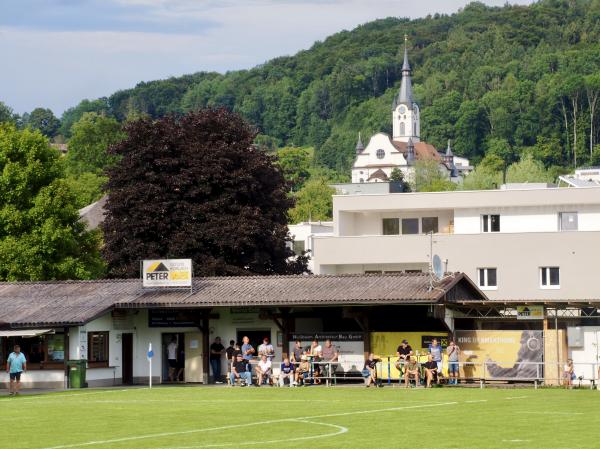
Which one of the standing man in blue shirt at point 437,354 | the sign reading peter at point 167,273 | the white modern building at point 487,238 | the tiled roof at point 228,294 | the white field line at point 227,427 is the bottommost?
the white field line at point 227,427

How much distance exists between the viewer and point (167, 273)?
49375mm

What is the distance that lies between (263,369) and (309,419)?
655 inches

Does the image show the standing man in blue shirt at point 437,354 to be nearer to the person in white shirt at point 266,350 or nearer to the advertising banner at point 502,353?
the advertising banner at point 502,353

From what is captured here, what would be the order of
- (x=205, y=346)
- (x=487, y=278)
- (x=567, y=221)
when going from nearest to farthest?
(x=205, y=346) < (x=487, y=278) < (x=567, y=221)

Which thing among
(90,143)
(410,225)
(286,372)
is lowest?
(286,372)

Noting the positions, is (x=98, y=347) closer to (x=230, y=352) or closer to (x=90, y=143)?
(x=230, y=352)

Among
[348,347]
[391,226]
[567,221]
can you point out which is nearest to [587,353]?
[348,347]

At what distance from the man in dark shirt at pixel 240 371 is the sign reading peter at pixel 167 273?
5.01 m

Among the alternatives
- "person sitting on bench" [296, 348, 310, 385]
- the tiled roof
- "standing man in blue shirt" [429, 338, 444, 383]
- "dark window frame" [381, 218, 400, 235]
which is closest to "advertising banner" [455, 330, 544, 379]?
"standing man in blue shirt" [429, 338, 444, 383]

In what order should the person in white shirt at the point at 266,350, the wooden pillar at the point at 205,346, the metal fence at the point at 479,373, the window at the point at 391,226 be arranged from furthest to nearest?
1. the window at the point at 391,226
2. the wooden pillar at the point at 205,346
3. the person in white shirt at the point at 266,350
4. the metal fence at the point at 479,373

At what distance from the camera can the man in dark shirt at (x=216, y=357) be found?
159ft

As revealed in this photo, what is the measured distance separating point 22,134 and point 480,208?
2272cm

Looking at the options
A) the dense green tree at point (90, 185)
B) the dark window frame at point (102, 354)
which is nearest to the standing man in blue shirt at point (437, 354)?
the dark window frame at point (102, 354)

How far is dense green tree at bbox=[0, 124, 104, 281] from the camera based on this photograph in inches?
2648
